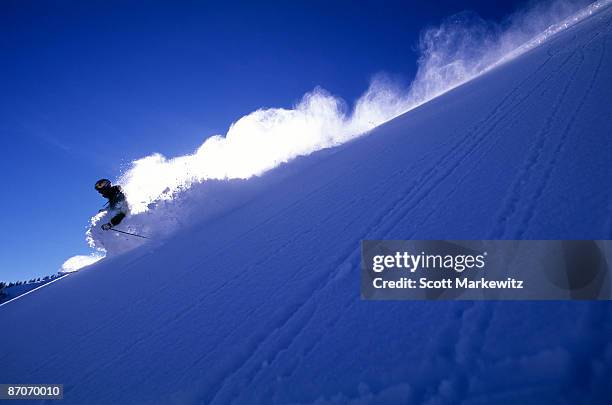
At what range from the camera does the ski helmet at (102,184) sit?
11047 mm

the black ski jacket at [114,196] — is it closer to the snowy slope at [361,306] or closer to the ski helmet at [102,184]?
the ski helmet at [102,184]

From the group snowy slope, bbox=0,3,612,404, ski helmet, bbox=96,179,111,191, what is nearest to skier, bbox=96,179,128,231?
ski helmet, bbox=96,179,111,191

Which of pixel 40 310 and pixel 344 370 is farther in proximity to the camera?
pixel 40 310

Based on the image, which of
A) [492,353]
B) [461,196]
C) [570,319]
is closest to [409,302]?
[492,353]

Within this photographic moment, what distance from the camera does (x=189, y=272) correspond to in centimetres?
424

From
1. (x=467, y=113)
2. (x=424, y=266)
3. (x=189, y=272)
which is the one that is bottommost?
(x=424, y=266)

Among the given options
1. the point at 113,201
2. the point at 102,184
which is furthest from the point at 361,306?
the point at 102,184

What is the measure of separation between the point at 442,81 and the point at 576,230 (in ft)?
58.5

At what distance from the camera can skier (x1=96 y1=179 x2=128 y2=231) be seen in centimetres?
1010

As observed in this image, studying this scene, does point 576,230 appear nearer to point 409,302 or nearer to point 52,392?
point 409,302

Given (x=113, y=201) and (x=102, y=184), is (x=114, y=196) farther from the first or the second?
(x=102, y=184)

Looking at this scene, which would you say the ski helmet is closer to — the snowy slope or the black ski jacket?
the black ski jacket

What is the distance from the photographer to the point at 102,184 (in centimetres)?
1110

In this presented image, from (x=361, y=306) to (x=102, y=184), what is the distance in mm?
11828
